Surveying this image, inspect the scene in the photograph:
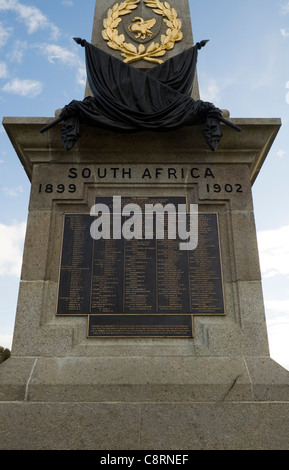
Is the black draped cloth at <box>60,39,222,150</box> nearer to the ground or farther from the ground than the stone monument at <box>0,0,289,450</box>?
farther from the ground

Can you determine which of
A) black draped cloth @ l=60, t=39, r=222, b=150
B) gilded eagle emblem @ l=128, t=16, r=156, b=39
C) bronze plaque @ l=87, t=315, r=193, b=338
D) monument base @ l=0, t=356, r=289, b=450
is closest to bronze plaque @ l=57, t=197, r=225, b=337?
bronze plaque @ l=87, t=315, r=193, b=338

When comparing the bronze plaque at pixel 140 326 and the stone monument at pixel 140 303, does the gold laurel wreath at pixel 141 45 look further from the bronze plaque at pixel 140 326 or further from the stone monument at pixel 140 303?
the bronze plaque at pixel 140 326

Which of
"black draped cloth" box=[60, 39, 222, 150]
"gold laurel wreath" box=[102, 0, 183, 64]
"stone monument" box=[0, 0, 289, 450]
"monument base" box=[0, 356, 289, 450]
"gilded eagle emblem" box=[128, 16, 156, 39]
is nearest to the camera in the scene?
"monument base" box=[0, 356, 289, 450]

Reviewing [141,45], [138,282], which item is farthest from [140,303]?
Answer: [141,45]

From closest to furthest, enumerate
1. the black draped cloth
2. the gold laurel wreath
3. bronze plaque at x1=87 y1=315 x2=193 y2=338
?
bronze plaque at x1=87 y1=315 x2=193 y2=338 → the black draped cloth → the gold laurel wreath

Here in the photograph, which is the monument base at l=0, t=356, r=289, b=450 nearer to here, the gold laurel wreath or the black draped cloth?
the black draped cloth

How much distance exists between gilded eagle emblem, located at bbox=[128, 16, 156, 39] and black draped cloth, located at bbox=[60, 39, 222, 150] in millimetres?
1231

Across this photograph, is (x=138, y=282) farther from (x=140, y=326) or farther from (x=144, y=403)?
(x=144, y=403)

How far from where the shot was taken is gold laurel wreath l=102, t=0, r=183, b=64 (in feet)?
27.2

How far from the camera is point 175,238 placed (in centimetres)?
656

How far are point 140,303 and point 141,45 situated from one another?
5671mm

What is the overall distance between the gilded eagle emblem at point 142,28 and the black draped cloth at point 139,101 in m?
1.23

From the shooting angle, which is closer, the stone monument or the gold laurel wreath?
the stone monument
